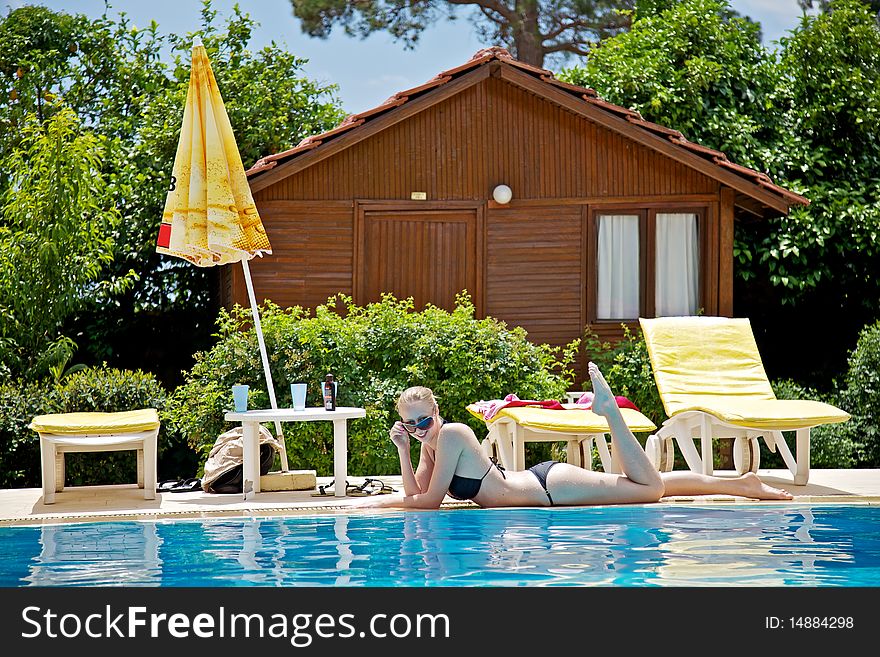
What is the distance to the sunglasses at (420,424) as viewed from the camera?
23.4 ft

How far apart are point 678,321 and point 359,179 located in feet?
14.8

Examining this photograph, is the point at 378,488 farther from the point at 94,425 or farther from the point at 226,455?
the point at 94,425

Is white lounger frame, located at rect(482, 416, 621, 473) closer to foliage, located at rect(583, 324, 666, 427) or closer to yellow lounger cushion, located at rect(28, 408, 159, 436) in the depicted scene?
foliage, located at rect(583, 324, 666, 427)

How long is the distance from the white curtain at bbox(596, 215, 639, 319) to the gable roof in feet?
3.32

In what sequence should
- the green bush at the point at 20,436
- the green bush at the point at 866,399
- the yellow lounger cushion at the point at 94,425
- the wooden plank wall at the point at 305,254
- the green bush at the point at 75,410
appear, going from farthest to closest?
the wooden plank wall at the point at 305,254, the green bush at the point at 866,399, the green bush at the point at 20,436, the green bush at the point at 75,410, the yellow lounger cushion at the point at 94,425

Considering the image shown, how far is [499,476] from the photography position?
24.8ft

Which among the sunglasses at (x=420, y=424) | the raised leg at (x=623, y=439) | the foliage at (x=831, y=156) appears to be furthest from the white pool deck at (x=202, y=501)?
the foliage at (x=831, y=156)

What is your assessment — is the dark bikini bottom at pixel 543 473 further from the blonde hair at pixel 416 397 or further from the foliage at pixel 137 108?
the foliage at pixel 137 108

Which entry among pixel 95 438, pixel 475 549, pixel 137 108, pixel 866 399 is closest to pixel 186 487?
pixel 95 438

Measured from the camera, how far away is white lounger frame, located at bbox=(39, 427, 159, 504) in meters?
8.16

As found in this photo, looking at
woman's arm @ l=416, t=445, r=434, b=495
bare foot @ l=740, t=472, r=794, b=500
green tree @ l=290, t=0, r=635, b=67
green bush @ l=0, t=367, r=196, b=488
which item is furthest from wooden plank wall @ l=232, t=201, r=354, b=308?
green tree @ l=290, t=0, r=635, b=67

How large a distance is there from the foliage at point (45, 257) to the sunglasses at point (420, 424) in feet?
19.0

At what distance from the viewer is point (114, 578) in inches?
219
